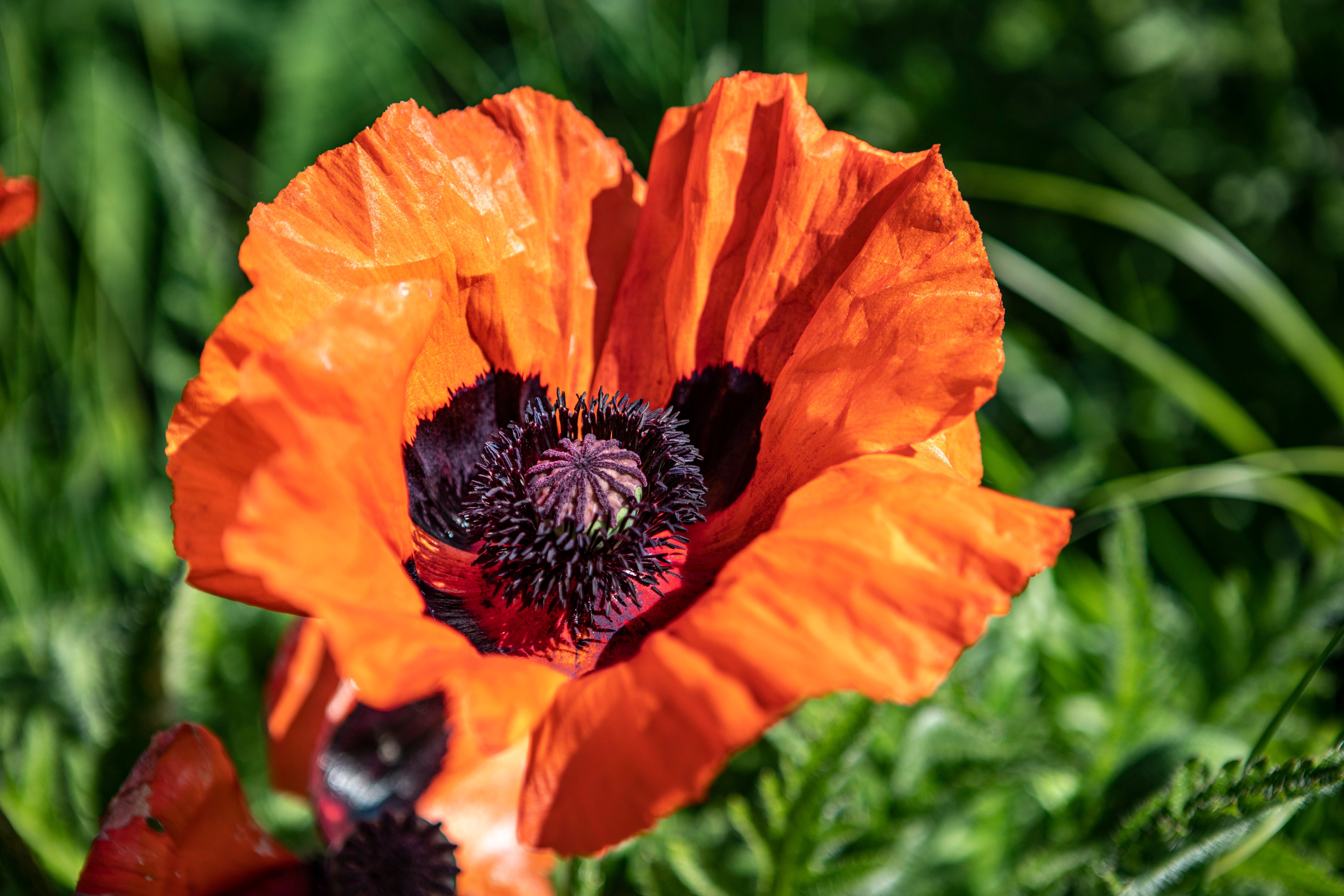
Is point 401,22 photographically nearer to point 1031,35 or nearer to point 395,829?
point 1031,35

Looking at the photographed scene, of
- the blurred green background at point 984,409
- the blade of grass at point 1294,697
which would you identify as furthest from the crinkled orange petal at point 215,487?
the blade of grass at point 1294,697

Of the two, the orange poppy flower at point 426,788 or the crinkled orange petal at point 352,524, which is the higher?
the crinkled orange petal at point 352,524

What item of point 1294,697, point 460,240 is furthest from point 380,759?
point 1294,697

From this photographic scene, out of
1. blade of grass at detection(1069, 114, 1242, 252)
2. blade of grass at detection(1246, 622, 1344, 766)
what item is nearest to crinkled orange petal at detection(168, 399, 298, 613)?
blade of grass at detection(1246, 622, 1344, 766)

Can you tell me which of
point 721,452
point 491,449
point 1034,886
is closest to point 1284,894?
point 1034,886

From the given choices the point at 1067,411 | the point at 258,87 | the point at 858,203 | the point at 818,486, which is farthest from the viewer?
the point at 258,87

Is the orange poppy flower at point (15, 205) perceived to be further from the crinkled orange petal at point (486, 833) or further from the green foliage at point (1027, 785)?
the green foliage at point (1027, 785)
